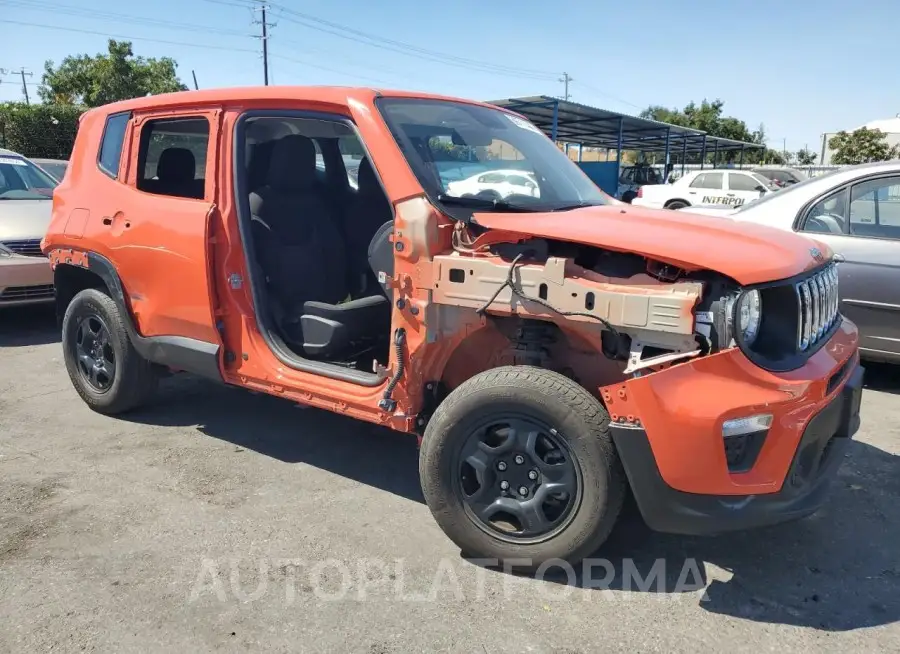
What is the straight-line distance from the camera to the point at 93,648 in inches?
97.0

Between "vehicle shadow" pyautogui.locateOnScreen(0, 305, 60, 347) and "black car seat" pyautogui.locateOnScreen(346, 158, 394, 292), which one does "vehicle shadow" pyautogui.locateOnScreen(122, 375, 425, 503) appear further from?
"vehicle shadow" pyautogui.locateOnScreen(0, 305, 60, 347)

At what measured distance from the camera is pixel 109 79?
1474 inches

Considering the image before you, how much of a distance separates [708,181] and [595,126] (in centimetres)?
678

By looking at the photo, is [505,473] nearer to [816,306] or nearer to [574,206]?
[574,206]

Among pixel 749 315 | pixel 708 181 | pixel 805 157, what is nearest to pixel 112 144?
pixel 749 315

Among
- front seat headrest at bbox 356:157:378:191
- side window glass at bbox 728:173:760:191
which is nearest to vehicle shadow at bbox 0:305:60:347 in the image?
front seat headrest at bbox 356:157:378:191

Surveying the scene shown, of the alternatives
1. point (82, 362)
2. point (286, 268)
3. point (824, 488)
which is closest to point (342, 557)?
point (286, 268)

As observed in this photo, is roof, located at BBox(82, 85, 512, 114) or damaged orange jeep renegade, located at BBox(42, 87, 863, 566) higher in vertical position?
roof, located at BBox(82, 85, 512, 114)

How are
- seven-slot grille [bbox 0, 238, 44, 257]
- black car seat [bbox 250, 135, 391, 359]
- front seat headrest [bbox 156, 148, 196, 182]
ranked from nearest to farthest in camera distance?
black car seat [bbox 250, 135, 391, 359] → front seat headrest [bbox 156, 148, 196, 182] → seven-slot grille [bbox 0, 238, 44, 257]

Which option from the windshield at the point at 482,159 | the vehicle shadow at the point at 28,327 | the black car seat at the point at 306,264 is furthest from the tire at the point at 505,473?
the vehicle shadow at the point at 28,327

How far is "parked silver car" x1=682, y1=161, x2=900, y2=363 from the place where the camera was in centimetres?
499
